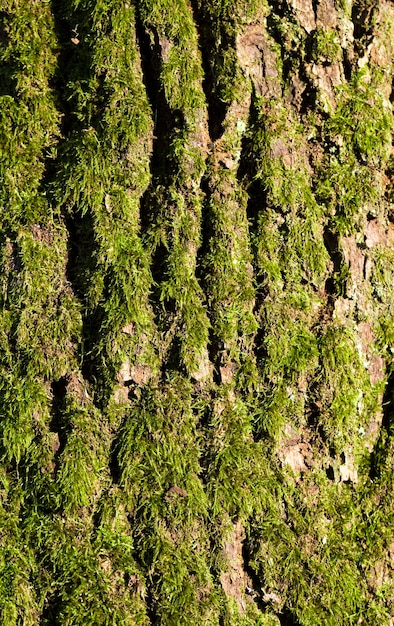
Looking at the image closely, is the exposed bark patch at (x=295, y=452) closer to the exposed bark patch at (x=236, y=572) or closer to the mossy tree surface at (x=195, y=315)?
the mossy tree surface at (x=195, y=315)

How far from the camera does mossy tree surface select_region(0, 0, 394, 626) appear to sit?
77.6 inches

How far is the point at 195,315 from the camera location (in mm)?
2057

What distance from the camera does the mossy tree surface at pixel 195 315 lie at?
1.97m

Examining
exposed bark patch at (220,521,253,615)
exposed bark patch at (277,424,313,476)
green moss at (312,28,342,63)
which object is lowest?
exposed bark patch at (220,521,253,615)

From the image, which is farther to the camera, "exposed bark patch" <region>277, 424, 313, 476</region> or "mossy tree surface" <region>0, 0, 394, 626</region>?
"exposed bark patch" <region>277, 424, 313, 476</region>

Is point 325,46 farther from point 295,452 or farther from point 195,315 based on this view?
point 295,452

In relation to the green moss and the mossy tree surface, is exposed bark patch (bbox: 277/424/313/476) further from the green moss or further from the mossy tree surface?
the green moss

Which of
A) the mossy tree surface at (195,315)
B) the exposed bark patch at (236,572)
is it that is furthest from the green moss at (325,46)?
the exposed bark patch at (236,572)

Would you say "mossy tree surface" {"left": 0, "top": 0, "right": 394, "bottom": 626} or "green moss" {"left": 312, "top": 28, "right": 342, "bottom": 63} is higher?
"green moss" {"left": 312, "top": 28, "right": 342, "bottom": 63}

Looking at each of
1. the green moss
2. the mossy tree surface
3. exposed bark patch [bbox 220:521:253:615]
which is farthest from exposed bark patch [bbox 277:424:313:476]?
the green moss

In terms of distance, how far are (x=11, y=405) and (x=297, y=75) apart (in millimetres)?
1344

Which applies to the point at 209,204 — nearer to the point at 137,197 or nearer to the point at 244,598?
→ the point at 137,197

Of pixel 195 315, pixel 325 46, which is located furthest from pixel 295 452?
pixel 325 46

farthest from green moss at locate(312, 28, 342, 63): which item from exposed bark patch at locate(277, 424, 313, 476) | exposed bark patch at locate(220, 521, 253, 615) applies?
exposed bark patch at locate(220, 521, 253, 615)
